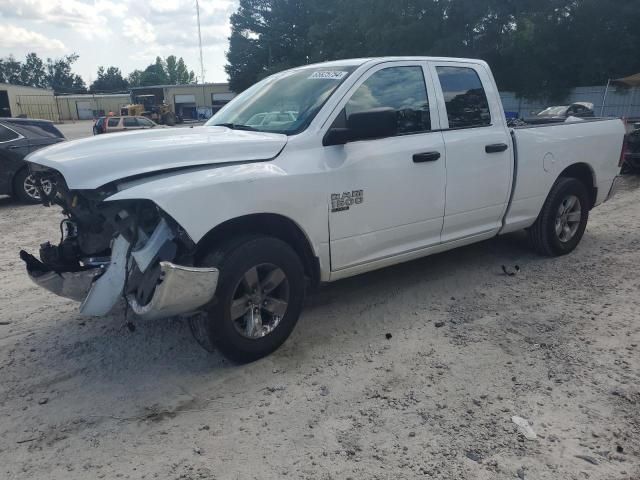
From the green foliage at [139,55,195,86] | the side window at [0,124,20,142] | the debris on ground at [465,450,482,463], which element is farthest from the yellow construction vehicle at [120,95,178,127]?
the green foliage at [139,55,195,86]

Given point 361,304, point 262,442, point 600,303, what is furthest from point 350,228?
point 600,303

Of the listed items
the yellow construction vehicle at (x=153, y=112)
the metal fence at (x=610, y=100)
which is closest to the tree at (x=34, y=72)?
the yellow construction vehicle at (x=153, y=112)

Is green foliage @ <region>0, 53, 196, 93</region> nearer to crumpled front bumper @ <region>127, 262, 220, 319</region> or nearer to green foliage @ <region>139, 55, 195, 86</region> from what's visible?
green foliage @ <region>139, 55, 195, 86</region>

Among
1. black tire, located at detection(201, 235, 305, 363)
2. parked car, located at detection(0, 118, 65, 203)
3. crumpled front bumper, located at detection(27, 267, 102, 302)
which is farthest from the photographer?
parked car, located at detection(0, 118, 65, 203)

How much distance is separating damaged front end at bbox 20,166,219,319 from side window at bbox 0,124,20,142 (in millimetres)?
6931

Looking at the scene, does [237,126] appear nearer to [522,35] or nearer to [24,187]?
[24,187]

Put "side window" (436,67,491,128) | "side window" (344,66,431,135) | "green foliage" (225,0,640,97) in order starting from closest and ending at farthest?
"side window" (344,66,431,135) < "side window" (436,67,491,128) < "green foliage" (225,0,640,97)

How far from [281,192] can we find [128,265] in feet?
3.56

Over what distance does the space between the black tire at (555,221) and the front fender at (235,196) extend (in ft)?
9.97

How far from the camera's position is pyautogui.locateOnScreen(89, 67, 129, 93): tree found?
120 metres

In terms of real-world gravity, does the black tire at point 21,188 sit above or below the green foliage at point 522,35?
below

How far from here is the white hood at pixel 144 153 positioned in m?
3.11

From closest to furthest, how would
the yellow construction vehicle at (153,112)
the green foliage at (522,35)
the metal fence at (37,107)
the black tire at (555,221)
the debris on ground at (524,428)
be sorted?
the debris on ground at (524,428) → the black tire at (555,221) → the green foliage at (522,35) → the yellow construction vehicle at (153,112) → the metal fence at (37,107)

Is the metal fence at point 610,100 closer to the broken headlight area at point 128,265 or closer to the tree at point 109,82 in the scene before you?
the broken headlight area at point 128,265
